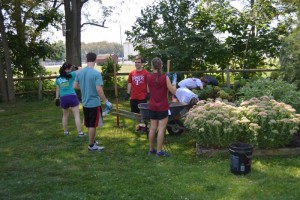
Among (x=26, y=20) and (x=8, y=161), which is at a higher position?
(x=26, y=20)

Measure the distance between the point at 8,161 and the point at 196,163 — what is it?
10.0 feet

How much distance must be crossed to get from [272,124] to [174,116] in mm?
1843

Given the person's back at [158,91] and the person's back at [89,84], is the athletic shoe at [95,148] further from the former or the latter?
the person's back at [158,91]

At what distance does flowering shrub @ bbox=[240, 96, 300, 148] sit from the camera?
18.3 feet

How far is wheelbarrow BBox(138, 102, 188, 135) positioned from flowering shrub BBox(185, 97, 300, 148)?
66 cm

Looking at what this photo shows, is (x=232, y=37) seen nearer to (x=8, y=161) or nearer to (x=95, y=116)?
(x=95, y=116)

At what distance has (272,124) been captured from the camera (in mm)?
5570

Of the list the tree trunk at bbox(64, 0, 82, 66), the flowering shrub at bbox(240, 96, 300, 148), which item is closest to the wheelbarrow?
the flowering shrub at bbox(240, 96, 300, 148)

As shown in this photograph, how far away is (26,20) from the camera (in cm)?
1573

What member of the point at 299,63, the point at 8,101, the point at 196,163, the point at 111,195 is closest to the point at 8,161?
the point at 111,195

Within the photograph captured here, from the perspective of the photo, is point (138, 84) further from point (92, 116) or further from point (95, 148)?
point (95, 148)

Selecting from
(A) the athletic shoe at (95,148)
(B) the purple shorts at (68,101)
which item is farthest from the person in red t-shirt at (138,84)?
(A) the athletic shoe at (95,148)

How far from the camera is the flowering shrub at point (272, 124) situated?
557 centimetres

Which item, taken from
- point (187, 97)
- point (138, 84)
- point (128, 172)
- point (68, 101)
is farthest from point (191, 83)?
point (128, 172)
